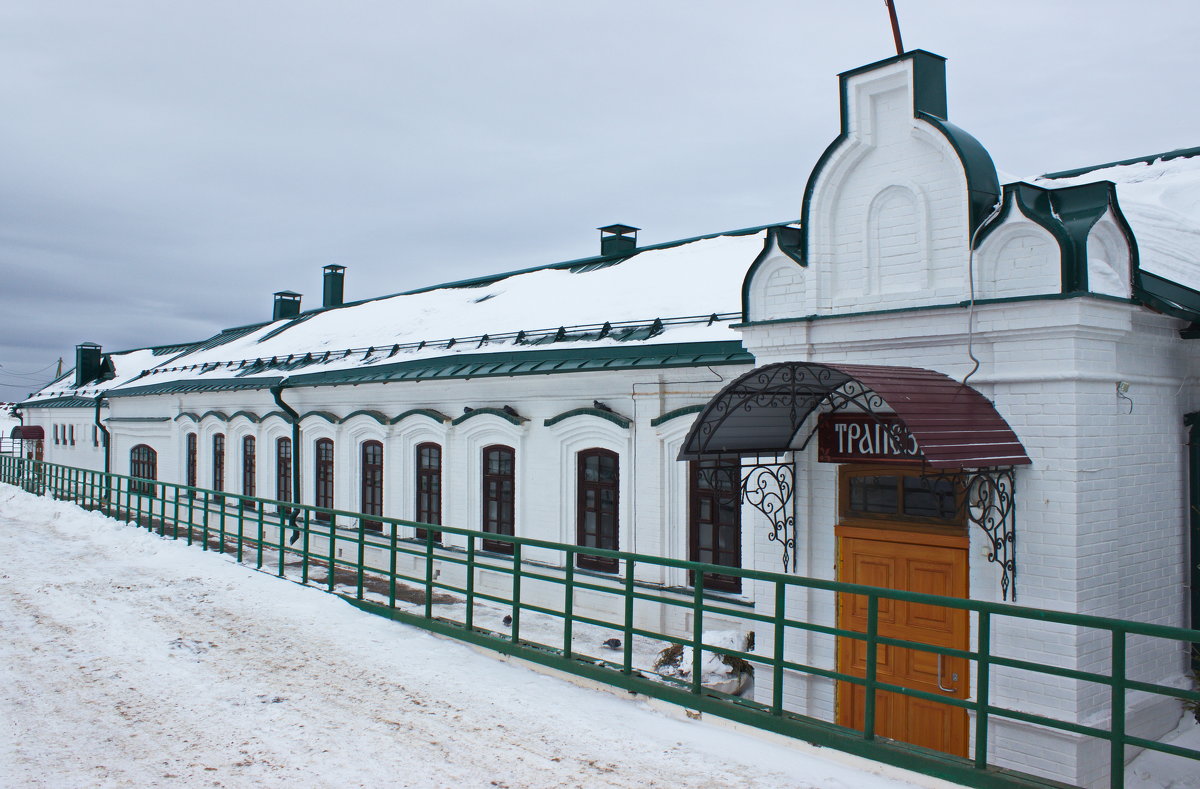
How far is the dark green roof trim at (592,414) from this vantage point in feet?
36.3

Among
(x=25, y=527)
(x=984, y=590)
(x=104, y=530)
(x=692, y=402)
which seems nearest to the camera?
(x=984, y=590)

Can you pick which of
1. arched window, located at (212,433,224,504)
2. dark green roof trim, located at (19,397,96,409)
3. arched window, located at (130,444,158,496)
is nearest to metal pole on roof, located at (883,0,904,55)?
arched window, located at (212,433,224,504)

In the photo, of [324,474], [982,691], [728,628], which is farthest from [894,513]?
[324,474]

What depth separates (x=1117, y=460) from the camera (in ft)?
22.3

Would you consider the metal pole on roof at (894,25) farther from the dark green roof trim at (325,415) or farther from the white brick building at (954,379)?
the dark green roof trim at (325,415)

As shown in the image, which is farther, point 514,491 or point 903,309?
point 514,491

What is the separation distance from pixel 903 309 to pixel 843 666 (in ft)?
10.0

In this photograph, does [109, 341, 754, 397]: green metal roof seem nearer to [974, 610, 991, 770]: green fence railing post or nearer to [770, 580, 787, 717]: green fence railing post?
[770, 580, 787, 717]: green fence railing post

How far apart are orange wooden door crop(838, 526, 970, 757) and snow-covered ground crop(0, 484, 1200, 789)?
4.53 ft

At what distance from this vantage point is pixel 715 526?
10.4m

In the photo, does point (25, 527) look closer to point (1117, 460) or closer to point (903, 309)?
point (903, 309)

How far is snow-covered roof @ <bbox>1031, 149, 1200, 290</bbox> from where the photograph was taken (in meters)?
7.71

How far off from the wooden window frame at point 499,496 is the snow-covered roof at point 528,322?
1.36 m

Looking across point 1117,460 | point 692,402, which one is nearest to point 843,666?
point 1117,460
